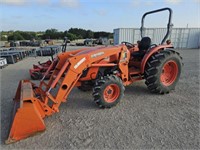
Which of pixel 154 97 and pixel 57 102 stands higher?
pixel 57 102

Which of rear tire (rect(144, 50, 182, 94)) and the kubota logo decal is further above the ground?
the kubota logo decal

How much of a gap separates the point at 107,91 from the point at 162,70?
1.68 m

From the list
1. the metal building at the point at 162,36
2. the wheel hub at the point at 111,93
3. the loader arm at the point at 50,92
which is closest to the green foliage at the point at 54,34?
the metal building at the point at 162,36

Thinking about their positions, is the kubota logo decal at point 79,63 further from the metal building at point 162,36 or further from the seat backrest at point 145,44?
the metal building at point 162,36

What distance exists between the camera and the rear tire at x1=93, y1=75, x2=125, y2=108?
3.47 meters

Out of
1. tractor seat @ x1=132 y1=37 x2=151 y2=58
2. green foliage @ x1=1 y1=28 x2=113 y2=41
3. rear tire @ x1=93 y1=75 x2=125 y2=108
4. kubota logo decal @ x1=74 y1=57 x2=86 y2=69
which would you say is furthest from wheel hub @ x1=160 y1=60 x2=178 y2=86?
green foliage @ x1=1 y1=28 x2=113 y2=41

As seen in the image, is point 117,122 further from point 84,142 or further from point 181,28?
point 181,28

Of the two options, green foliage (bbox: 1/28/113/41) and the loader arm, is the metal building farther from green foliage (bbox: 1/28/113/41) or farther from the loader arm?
green foliage (bbox: 1/28/113/41)

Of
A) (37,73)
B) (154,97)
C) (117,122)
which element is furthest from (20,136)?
(37,73)

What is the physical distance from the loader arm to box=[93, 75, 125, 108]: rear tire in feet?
1.25

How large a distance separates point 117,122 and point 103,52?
1483 millimetres

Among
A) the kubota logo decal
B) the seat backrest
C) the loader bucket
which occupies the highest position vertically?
the seat backrest

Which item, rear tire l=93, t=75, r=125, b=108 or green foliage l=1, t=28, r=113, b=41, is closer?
rear tire l=93, t=75, r=125, b=108

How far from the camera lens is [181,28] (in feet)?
66.3
